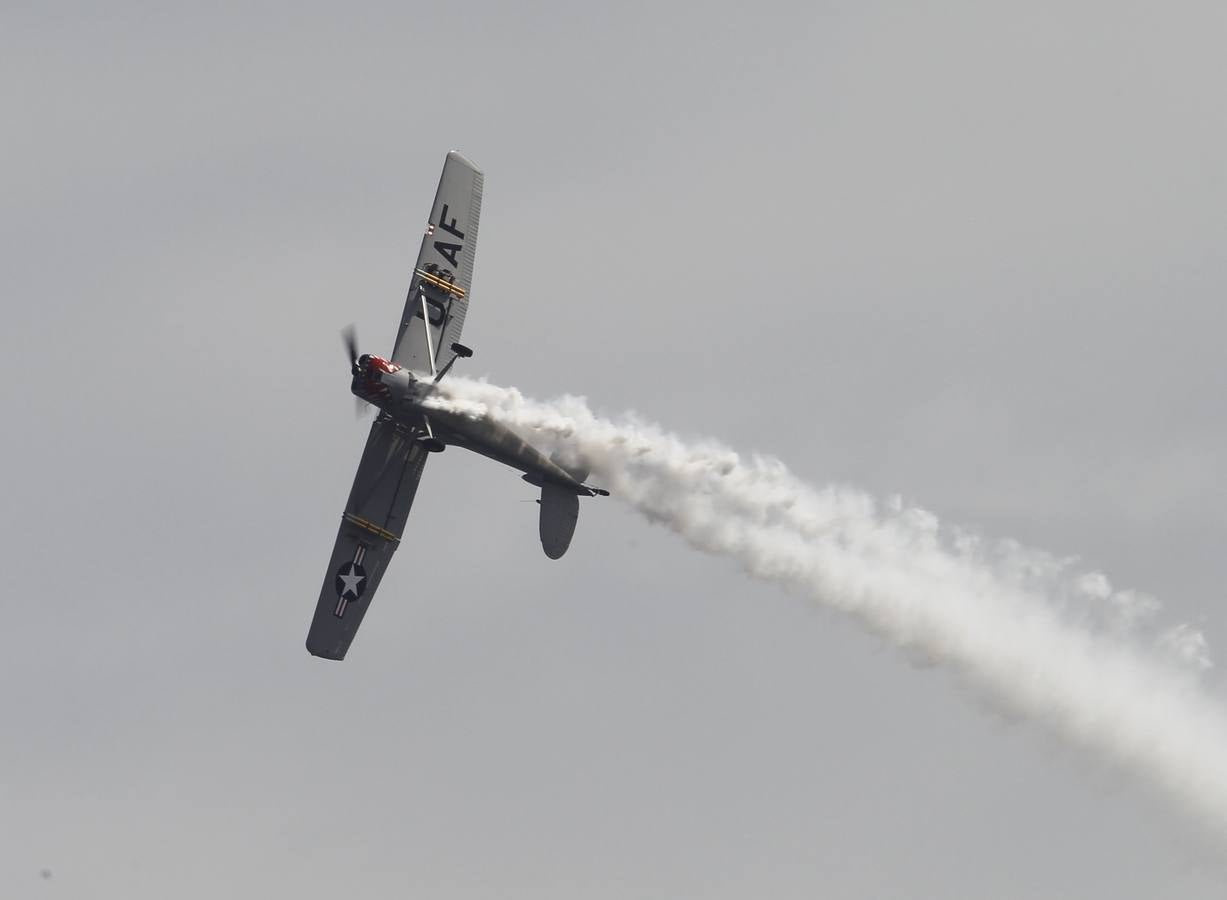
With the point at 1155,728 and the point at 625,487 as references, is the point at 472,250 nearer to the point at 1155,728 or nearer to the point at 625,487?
the point at 625,487

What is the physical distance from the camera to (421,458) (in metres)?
107

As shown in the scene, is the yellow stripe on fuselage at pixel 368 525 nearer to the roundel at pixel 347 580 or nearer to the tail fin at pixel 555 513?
the roundel at pixel 347 580

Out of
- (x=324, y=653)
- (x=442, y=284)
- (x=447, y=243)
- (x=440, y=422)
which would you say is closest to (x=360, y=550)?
(x=324, y=653)

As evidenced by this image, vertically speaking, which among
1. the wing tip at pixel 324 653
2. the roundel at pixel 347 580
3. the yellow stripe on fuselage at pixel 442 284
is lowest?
the wing tip at pixel 324 653

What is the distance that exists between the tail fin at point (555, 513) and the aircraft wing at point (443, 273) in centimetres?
418

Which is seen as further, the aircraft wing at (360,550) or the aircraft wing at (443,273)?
the aircraft wing at (360,550)

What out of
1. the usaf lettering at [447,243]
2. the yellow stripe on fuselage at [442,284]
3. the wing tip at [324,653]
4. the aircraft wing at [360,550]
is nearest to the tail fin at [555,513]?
the aircraft wing at [360,550]

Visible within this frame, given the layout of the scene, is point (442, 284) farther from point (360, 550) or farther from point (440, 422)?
point (360, 550)

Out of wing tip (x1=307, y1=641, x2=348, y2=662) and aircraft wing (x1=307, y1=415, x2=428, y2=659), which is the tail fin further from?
wing tip (x1=307, y1=641, x2=348, y2=662)

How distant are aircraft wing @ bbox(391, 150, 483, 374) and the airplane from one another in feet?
0.08

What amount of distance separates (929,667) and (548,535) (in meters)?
10.1

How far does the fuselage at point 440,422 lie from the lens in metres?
104

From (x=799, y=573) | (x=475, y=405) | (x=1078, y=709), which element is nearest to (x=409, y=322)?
(x=475, y=405)

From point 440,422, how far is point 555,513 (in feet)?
12.8
